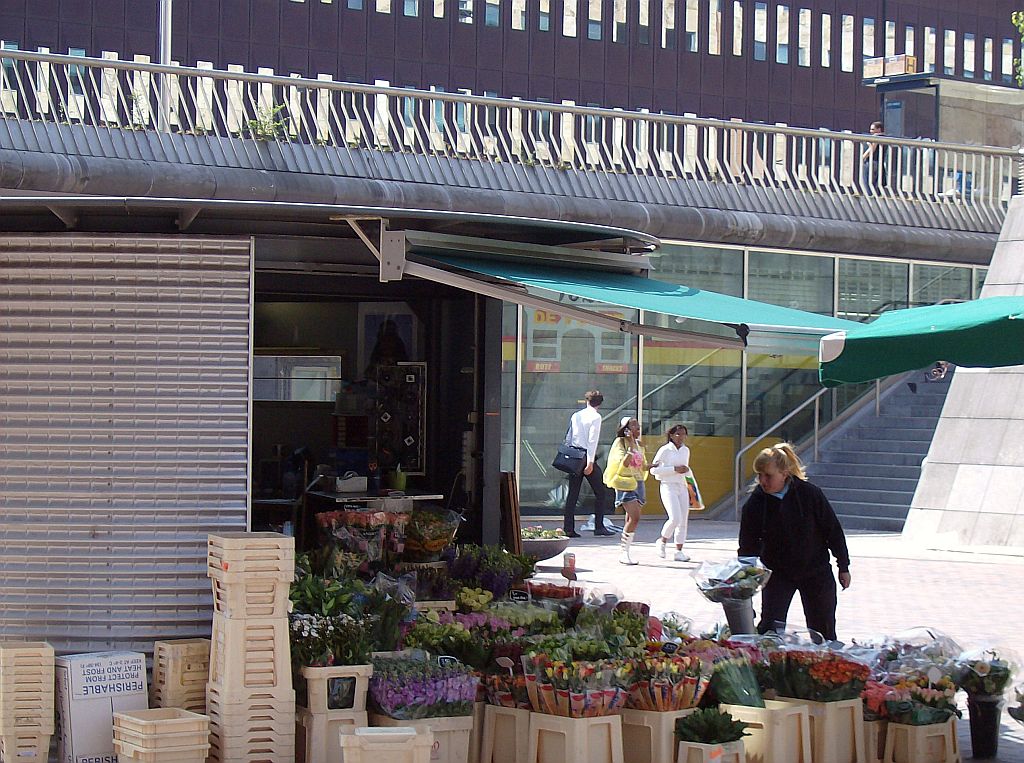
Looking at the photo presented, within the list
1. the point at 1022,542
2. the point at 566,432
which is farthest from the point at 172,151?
the point at 1022,542

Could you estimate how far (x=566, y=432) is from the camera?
22.5 metres

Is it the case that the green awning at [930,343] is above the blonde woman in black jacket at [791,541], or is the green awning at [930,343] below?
above

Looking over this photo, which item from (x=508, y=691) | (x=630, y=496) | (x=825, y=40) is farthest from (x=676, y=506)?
(x=825, y=40)

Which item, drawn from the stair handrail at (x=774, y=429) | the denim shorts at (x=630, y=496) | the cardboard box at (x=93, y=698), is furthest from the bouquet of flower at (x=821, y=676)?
the stair handrail at (x=774, y=429)

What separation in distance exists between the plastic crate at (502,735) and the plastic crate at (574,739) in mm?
105

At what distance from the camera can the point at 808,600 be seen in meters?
9.65

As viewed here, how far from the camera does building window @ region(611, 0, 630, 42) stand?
52.3m

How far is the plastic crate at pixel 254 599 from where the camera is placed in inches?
284

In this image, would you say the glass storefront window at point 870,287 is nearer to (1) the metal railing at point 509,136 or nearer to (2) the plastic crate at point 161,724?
(1) the metal railing at point 509,136

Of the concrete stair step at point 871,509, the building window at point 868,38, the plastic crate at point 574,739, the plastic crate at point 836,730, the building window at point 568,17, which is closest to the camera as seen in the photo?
the plastic crate at point 574,739

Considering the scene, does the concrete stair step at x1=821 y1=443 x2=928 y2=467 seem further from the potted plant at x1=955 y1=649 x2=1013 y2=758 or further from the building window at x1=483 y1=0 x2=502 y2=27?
the building window at x1=483 y1=0 x2=502 y2=27

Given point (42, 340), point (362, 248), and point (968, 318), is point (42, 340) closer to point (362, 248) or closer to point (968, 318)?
point (362, 248)

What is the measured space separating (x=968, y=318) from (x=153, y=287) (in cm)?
414

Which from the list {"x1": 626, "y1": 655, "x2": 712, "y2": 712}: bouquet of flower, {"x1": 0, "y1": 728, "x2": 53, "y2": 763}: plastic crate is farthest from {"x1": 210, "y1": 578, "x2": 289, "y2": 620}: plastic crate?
{"x1": 626, "y1": 655, "x2": 712, "y2": 712}: bouquet of flower
